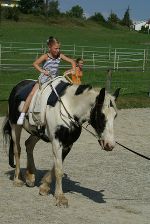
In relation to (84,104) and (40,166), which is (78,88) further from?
(40,166)

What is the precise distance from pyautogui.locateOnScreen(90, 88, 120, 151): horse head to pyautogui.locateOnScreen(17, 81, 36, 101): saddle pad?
1439 millimetres

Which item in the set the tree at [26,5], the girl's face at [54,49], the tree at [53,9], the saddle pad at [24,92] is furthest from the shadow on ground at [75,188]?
the tree at [26,5]

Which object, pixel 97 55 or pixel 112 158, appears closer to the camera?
pixel 112 158

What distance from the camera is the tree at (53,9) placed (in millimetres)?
87125

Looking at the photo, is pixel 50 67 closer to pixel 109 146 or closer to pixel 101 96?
pixel 101 96

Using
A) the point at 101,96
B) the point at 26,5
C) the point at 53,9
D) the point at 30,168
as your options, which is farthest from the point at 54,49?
the point at 26,5

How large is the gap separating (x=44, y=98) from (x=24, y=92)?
24.7 inches

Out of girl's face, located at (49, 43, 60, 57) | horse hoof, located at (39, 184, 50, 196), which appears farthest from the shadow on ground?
girl's face, located at (49, 43, 60, 57)

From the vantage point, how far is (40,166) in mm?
8586

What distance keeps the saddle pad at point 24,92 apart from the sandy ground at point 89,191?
1.22 meters

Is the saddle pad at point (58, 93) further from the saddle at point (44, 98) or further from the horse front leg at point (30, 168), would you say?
the horse front leg at point (30, 168)

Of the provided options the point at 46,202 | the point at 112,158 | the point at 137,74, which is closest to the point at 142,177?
the point at 112,158

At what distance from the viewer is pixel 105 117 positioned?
19.3ft

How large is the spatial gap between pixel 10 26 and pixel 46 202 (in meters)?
63.6
